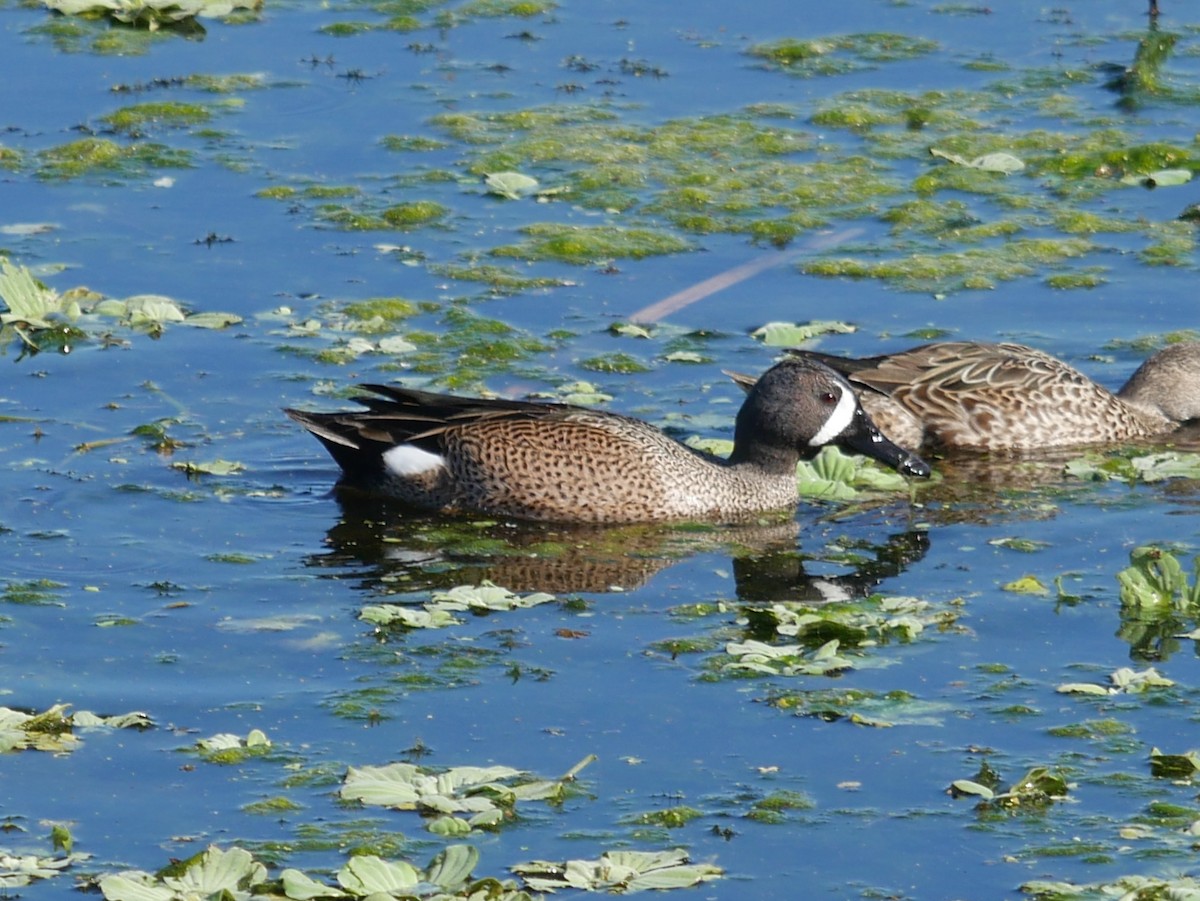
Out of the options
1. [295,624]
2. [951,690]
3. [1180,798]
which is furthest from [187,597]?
[1180,798]

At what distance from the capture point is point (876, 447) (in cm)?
977

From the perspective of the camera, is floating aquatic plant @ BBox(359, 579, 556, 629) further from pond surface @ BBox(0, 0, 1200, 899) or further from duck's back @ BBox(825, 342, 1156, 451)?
duck's back @ BBox(825, 342, 1156, 451)

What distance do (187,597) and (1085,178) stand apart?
714 cm

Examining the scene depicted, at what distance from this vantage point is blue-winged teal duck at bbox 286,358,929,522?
30.5 ft

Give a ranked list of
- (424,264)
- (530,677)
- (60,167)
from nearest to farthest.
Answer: (530,677) → (424,264) → (60,167)

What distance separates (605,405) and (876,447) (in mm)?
1270

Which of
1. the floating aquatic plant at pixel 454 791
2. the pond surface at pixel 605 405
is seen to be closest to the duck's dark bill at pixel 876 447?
the pond surface at pixel 605 405

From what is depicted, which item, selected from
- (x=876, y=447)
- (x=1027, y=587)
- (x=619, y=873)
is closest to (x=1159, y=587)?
(x=1027, y=587)

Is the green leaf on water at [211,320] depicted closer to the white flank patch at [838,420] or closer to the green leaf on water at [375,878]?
the white flank patch at [838,420]

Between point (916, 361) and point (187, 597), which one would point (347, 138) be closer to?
point (916, 361)

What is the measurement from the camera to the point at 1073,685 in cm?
731

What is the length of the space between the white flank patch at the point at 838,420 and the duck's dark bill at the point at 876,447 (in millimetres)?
29

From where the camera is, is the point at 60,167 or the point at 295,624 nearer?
the point at 295,624

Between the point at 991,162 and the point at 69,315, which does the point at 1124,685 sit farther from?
the point at 991,162
